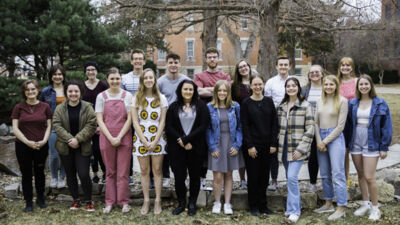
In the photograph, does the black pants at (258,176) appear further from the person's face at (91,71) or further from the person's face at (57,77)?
the person's face at (57,77)

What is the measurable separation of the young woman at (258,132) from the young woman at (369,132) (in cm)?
101

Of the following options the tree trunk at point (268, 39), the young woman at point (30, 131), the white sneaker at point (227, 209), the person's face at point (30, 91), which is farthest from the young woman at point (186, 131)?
the tree trunk at point (268, 39)

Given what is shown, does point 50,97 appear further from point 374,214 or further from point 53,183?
point 374,214

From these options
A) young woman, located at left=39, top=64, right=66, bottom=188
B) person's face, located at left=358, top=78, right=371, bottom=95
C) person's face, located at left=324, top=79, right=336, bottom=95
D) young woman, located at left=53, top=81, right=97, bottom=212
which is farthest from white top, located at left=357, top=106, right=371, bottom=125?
young woman, located at left=39, top=64, right=66, bottom=188

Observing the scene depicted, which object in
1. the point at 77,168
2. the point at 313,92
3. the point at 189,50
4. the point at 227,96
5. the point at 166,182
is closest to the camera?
the point at 227,96

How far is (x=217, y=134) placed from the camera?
4.52 meters

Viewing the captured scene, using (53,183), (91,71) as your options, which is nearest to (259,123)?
(91,71)

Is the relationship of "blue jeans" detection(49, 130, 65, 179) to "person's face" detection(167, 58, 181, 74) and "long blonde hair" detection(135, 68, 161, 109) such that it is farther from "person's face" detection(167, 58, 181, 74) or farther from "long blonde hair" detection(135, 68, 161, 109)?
"person's face" detection(167, 58, 181, 74)

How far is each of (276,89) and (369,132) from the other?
4.45ft

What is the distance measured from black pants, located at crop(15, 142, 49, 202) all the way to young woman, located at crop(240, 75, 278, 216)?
2763 millimetres

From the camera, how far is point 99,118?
4.59 meters

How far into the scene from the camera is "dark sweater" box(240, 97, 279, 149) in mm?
4406

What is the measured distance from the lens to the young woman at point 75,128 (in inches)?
182

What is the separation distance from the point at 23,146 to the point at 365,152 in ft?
14.5
